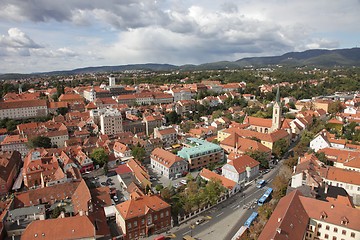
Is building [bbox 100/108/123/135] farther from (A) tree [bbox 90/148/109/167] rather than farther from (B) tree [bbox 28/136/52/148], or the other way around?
(A) tree [bbox 90/148/109/167]

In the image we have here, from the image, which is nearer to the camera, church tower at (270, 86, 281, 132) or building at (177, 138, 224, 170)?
building at (177, 138, 224, 170)

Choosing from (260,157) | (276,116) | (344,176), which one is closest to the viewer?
(344,176)

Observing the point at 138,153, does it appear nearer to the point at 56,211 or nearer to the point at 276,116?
the point at 56,211

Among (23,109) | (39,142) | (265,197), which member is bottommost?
(265,197)

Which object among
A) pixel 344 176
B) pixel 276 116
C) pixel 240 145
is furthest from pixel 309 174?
pixel 276 116

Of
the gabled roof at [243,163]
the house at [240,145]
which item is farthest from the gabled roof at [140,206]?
the house at [240,145]

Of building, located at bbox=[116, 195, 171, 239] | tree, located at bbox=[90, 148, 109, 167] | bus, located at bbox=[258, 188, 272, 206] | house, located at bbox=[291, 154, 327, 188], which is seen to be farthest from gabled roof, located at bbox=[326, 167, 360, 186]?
tree, located at bbox=[90, 148, 109, 167]

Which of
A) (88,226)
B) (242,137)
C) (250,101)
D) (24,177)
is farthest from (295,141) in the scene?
(24,177)
